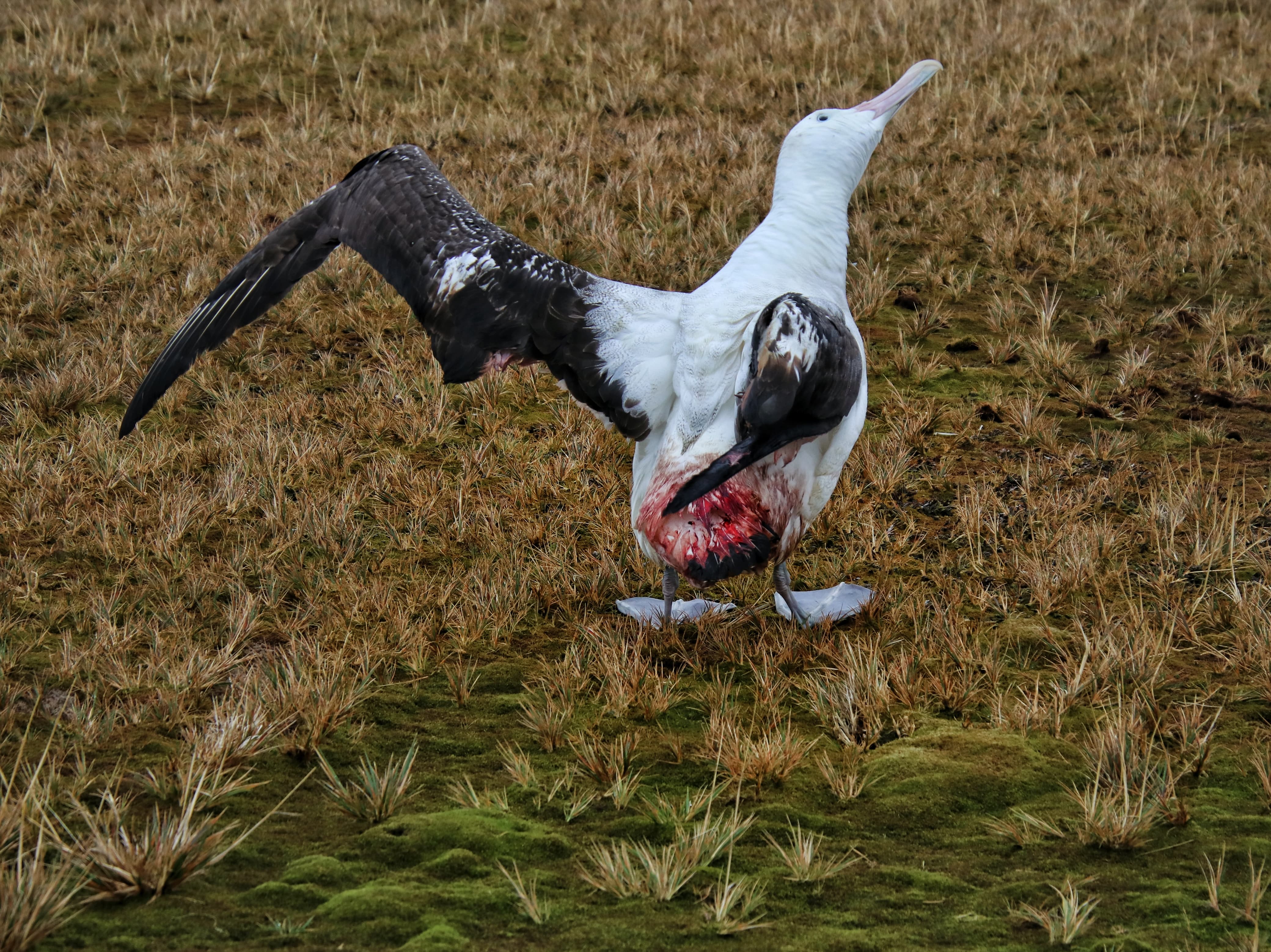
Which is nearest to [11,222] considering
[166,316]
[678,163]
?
[166,316]

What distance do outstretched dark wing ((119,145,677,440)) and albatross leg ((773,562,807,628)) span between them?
0.68 metres

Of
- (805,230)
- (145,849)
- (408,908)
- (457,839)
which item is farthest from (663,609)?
(145,849)

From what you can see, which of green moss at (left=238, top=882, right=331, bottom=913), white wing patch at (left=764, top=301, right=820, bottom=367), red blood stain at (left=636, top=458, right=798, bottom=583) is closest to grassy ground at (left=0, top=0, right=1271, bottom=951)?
green moss at (left=238, top=882, right=331, bottom=913)

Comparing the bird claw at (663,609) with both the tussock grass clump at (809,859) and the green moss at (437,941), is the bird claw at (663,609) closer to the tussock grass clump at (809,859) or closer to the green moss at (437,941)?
the tussock grass clump at (809,859)

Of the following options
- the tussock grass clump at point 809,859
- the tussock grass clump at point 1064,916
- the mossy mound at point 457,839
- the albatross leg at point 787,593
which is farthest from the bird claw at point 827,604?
the tussock grass clump at point 1064,916

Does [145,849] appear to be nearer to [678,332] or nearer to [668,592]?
[668,592]

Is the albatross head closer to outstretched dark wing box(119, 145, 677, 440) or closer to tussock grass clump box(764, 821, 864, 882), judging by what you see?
outstretched dark wing box(119, 145, 677, 440)

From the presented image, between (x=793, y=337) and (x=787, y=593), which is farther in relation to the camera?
(x=787, y=593)

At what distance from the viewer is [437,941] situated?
2305 mm

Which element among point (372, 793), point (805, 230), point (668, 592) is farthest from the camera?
point (805, 230)

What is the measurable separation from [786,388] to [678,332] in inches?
27.1

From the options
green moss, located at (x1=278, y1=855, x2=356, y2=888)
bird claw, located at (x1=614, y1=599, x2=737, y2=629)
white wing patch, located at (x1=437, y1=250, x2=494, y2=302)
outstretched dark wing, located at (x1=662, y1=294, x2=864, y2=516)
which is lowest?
bird claw, located at (x1=614, y1=599, x2=737, y2=629)

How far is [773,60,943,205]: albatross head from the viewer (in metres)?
4.36

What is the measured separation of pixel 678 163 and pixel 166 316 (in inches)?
158
